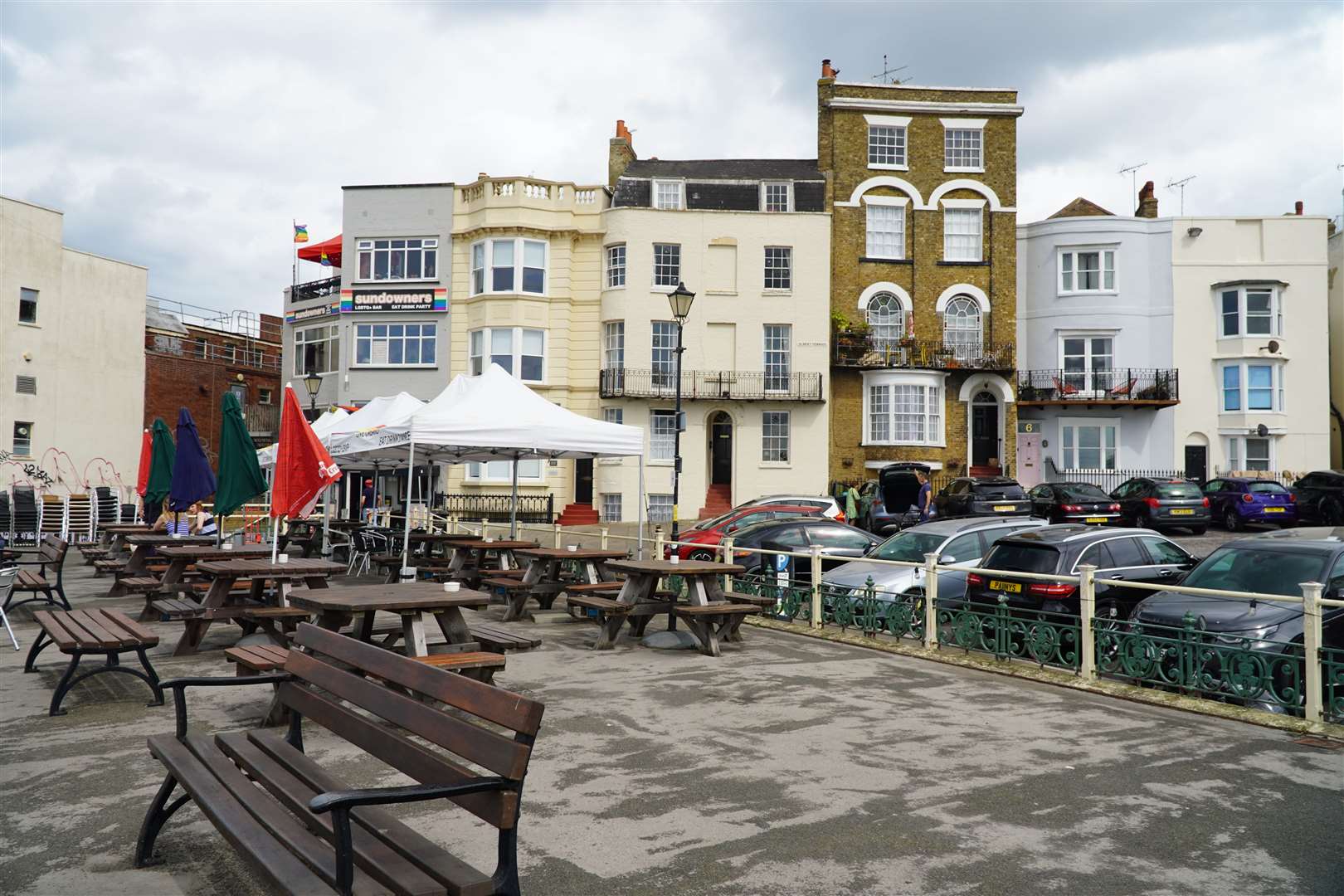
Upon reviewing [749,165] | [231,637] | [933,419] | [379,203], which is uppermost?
[749,165]

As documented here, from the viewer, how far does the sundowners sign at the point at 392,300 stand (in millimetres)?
37125

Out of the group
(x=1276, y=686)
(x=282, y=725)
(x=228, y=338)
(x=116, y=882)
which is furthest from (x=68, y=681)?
(x=228, y=338)

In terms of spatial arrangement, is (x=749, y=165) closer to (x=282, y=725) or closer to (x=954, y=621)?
(x=954, y=621)

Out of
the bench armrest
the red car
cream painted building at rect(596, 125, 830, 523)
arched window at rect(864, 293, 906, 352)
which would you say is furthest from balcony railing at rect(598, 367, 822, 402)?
the bench armrest

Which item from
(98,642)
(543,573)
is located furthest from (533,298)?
(98,642)

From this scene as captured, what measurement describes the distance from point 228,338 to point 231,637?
48.6m

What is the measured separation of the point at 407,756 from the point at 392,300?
3531cm

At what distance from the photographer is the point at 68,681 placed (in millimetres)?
7492

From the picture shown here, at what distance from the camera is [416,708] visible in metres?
3.92

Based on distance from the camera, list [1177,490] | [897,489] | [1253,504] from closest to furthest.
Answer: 1. [1177,490]
2. [1253,504]
3. [897,489]

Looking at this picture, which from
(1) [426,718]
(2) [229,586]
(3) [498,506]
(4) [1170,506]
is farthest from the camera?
(3) [498,506]

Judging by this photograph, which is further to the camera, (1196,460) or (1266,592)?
(1196,460)

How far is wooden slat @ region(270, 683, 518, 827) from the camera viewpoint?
3.51 metres

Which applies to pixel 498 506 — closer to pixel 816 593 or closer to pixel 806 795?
pixel 816 593
